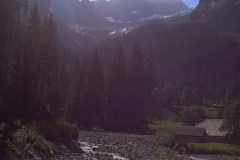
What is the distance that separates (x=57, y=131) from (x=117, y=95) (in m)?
35.7

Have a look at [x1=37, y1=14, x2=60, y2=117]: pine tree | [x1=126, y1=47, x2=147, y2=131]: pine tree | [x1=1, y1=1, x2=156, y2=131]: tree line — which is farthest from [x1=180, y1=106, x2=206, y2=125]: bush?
[x1=37, y1=14, x2=60, y2=117]: pine tree

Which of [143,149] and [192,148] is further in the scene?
[192,148]

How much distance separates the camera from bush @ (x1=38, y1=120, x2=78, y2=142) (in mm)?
37381

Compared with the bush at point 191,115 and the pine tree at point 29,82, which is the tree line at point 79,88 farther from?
the bush at point 191,115

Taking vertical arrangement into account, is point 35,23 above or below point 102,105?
above

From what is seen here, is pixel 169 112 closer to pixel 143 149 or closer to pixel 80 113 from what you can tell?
pixel 80 113

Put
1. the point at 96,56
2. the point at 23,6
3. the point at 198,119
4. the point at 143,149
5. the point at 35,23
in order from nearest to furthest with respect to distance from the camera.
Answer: the point at 23,6 < the point at 143,149 < the point at 35,23 < the point at 96,56 < the point at 198,119

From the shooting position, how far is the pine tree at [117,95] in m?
72.8

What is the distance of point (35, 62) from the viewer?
52.6 meters

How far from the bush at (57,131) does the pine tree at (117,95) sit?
29.1m

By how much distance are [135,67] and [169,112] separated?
37590 mm

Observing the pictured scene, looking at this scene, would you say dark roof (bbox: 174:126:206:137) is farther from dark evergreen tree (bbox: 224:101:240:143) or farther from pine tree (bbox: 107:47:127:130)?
pine tree (bbox: 107:47:127:130)

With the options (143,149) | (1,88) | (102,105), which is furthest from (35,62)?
(1,88)

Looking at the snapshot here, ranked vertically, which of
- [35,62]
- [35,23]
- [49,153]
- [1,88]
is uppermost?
[35,23]
